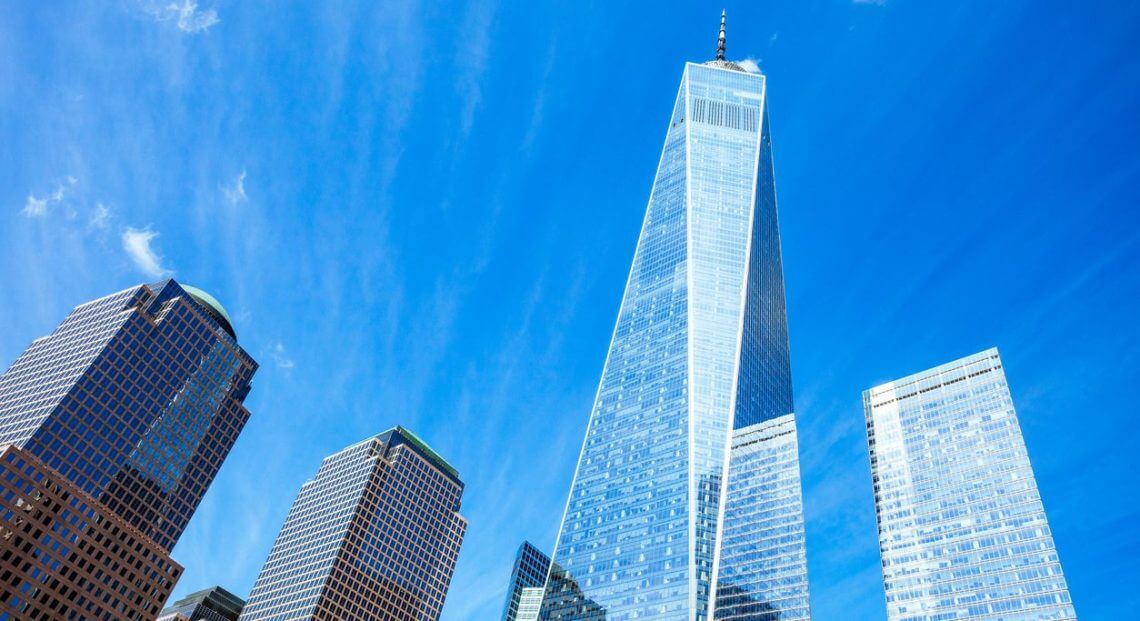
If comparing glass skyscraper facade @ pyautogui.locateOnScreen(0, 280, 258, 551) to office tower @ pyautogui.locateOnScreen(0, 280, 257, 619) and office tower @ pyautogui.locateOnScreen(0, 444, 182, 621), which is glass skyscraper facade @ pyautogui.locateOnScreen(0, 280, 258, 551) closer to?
office tower @ pyautogui.locateOnScreen(0, 280, 257, 619)

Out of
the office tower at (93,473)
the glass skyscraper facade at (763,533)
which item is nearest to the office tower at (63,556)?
the office tower at (93,473)

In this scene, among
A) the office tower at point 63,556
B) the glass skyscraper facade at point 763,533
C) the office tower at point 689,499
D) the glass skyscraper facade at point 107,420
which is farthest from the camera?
the glass skyscraper facade at point 107,420

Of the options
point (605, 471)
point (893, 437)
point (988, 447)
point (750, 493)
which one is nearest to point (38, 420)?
point (605, 471)

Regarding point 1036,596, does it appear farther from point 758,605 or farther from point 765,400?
point 765,400

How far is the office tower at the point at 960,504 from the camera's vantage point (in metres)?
152

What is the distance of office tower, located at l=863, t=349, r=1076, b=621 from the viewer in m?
152

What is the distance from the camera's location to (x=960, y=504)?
16838 cm

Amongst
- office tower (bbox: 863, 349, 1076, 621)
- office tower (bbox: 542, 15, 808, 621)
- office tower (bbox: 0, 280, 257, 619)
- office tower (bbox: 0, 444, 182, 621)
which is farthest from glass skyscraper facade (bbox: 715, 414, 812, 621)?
office tower (bbox: 0, 280, 257, 619)

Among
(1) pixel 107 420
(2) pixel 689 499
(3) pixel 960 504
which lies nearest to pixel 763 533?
(2) pixel 689 499

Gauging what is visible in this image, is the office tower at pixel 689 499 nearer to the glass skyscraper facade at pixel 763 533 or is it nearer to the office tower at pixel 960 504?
the glass skyscraper facade at pixel 763 533

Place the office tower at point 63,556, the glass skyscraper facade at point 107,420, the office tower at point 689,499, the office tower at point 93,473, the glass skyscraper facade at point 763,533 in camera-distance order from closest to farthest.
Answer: the office tower at point 63,556, the office tower at point 93,473, the glass skyscraper facade at point 763,533, the office tower at point 689,499, the glass skyscraper facade at point 107,420

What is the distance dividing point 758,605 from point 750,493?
23.2 meters

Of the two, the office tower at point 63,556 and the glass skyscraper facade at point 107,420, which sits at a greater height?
the glass skyscraper facade at point 107,420

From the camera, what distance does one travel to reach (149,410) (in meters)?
193
